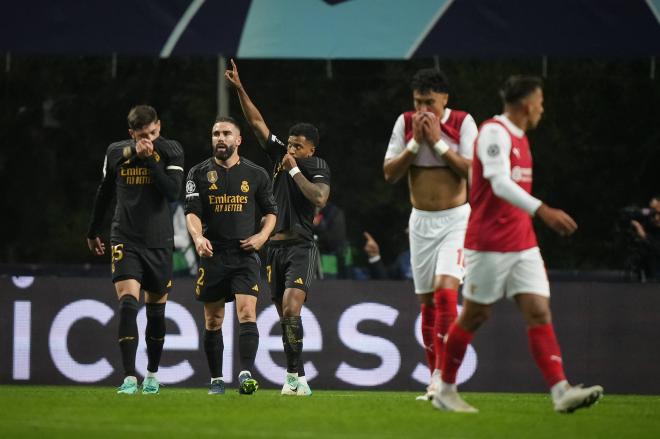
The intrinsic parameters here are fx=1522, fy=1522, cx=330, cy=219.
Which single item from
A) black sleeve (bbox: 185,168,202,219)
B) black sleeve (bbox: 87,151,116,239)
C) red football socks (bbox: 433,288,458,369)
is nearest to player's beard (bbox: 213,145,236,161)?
black sleeve (bbox: 185,168,202,219)

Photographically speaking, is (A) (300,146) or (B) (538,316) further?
(A) (300,146)

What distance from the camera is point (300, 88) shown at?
24062mm

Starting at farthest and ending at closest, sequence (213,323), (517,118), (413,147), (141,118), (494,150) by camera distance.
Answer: (213,323)
(141,118)
(413,147)
(517,118)
(494,150)

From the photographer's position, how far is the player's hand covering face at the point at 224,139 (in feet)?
38.6

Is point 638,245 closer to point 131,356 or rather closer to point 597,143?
point 131,356

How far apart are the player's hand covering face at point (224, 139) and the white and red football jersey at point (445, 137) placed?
172 centimetres

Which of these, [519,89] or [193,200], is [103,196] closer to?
[193,200]

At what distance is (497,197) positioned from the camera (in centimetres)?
929

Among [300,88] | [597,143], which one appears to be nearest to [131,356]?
[300,88]

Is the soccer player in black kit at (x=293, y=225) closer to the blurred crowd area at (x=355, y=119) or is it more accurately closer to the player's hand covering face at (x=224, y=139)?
the player's hand covering face at (x=224, y=139)

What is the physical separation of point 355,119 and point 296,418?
15.4m

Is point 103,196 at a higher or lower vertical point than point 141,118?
lower

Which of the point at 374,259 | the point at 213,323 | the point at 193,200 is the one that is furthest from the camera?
the point at 374,259

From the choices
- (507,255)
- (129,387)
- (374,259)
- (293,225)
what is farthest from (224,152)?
(374,259)
